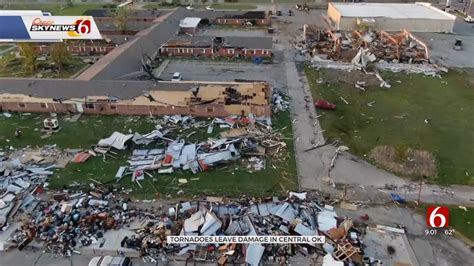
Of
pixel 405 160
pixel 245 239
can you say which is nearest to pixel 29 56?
pixel 245 239

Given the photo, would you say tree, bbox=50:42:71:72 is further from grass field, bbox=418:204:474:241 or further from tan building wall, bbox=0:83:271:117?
grass field, bbox=418:204:474:241

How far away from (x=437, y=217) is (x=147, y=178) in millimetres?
15855

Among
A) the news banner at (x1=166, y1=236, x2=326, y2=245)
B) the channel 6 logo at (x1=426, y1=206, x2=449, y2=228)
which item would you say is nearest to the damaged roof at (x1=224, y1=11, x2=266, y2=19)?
the channel 6 logo at (x1=426, y1=206, x2=449, y2=228)

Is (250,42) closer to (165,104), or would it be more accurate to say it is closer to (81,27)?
(81,27)

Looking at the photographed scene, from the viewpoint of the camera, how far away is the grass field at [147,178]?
75.2ft

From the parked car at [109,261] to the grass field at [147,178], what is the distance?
484cm

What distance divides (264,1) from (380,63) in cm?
4052

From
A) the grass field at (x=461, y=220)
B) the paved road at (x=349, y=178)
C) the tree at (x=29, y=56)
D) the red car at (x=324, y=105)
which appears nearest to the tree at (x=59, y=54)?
the tree at (x=29, y=56)

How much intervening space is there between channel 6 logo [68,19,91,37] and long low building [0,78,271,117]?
13392mm

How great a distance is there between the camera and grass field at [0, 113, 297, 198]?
22.9 m

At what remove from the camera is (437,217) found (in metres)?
20.4

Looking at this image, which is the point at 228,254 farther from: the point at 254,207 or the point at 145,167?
the point at 145,167

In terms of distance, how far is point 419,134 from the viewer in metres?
29.5

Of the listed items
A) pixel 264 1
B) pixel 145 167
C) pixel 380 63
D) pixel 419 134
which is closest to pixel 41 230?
pixel 145 167
